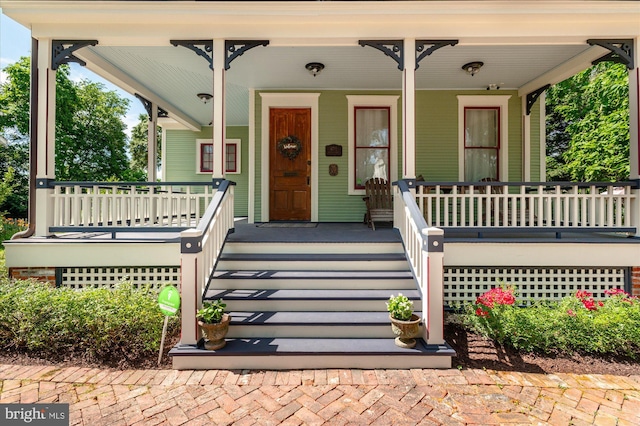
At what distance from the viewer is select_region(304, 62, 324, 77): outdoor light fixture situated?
5.62m

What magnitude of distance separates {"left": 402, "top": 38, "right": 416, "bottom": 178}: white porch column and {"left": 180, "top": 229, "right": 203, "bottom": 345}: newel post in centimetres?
292

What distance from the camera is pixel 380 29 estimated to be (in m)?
4.52

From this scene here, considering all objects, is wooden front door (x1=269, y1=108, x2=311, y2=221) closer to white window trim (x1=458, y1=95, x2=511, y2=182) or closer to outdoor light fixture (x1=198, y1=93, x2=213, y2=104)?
outdoor light fixture (x1=198, y1=93, x2=213, y2=104)

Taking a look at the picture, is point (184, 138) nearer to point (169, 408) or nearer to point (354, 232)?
point (354, 232)

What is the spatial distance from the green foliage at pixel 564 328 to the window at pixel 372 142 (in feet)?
12.3

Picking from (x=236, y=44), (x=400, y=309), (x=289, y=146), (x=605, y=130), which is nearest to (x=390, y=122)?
(x=289, y=146)

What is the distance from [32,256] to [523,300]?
6.31 m

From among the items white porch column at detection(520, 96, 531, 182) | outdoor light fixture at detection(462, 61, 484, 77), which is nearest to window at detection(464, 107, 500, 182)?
white porch column at detection(520, 96, 531, 182)

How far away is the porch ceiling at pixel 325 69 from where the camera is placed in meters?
5.18

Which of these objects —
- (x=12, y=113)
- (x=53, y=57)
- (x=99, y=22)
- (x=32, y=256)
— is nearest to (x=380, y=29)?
(x=99, y=22)

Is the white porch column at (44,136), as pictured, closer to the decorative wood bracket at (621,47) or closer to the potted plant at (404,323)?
the potted plant at (404,323)

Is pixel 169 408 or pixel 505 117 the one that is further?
pixel 505 117

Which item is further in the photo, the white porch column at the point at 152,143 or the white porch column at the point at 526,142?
the white porch column at the point at 152,143

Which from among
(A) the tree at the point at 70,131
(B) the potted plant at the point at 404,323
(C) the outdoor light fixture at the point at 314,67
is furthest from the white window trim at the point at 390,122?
(A) the tree at the point at 70,131
